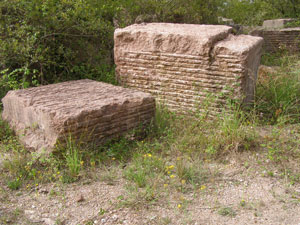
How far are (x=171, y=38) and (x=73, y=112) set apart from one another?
1831 mm

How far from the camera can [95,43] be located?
637 centimetres

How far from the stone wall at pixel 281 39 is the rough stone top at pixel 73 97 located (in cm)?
590

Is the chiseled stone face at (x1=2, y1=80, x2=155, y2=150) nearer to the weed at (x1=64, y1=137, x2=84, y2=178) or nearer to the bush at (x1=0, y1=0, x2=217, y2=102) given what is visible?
the weed at (x1=64, y1=137, x2=84, y2=178)

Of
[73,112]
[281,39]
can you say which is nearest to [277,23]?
[281,39]

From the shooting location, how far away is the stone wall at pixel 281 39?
8.91m

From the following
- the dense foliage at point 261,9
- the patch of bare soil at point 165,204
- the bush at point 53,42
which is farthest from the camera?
the dense foliage at point 261,9

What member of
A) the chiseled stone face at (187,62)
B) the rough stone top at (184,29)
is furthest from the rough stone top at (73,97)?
the rough stone top at (184,29)

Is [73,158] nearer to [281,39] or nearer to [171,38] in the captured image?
[171,38]

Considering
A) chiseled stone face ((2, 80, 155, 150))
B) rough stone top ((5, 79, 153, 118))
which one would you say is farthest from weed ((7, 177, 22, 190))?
rough stone top ((5, 79, 153, 118))

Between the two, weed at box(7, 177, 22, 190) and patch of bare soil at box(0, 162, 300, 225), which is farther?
weed at box(7, 177, 22, 190)

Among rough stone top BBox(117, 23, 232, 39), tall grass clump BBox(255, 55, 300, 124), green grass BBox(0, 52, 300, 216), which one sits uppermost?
rough stone top BBox(117, 23, 232, 39)

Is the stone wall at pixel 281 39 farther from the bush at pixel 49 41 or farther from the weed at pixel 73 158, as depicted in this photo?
the weed at pixel 73 158

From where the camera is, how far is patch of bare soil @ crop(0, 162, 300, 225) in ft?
9.07

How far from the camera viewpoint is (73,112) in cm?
359
